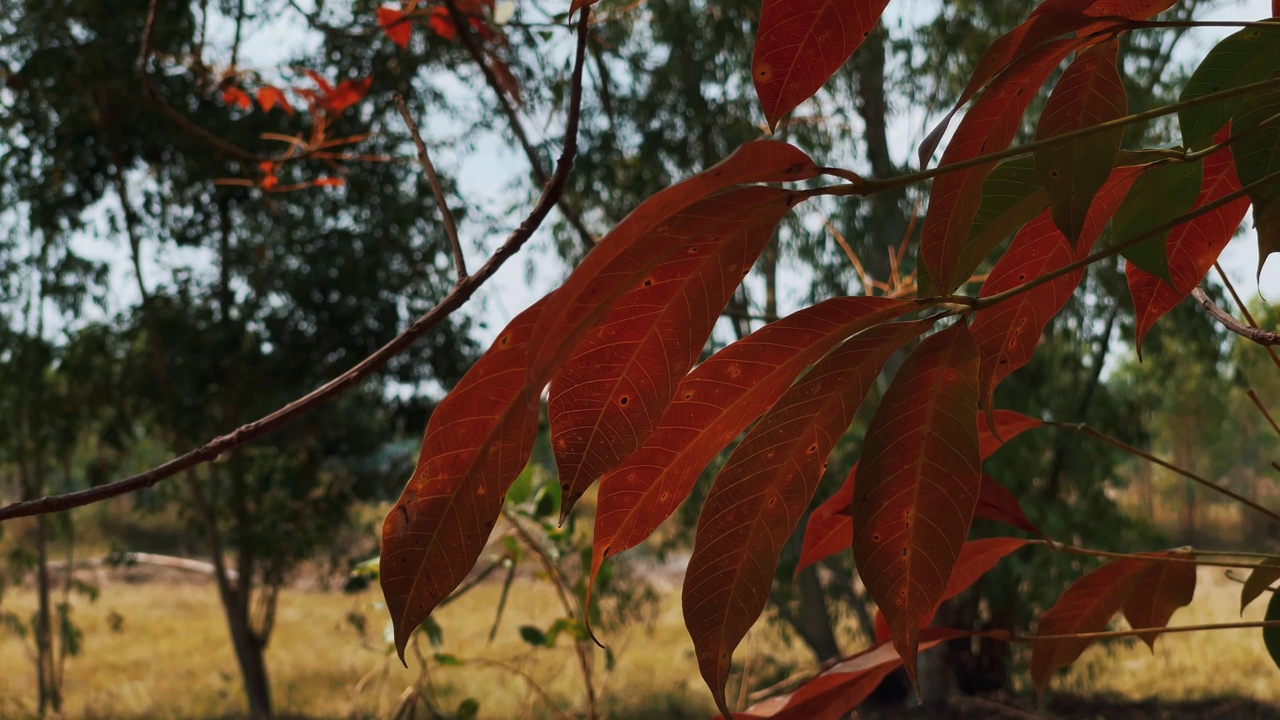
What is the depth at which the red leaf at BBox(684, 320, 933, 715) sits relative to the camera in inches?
7.2

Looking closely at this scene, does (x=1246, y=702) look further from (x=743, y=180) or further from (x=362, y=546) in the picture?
(x=743, y=180)

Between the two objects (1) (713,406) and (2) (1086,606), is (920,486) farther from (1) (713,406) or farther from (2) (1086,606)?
(2) (1086,606)

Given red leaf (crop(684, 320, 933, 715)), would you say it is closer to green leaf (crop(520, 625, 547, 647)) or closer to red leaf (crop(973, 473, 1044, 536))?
red leaf (crop(973, 473, 1044, 536))

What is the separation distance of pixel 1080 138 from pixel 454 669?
3.12m

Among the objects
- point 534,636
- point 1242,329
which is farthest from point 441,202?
point 534,636

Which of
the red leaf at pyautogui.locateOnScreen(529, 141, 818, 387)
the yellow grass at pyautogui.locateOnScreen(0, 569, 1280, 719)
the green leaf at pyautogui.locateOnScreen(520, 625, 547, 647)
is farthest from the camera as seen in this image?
the yellow grass at pyautogui.locateOnScreen(0, 569, 1280, 719)

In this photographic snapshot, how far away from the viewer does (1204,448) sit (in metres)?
4.09

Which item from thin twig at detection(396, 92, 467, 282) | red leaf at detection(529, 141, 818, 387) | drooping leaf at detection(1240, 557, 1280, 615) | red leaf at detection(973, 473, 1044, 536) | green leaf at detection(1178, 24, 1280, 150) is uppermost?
thin twig at detection(396, 92, 467, 282)

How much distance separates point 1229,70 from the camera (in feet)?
0.75

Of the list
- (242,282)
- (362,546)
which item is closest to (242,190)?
(242,282)

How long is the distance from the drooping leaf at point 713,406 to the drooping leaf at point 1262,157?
3.4 inches

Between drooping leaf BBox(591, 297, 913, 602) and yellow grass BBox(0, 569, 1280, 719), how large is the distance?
1986 millimetres

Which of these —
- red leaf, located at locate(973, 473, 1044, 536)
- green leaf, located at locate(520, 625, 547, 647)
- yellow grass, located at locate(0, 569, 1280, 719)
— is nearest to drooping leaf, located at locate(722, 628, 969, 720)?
red leaf, located at locate(973, 473, 1044, 536)

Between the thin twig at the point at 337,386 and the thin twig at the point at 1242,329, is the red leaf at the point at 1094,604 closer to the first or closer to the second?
the thin twig at the point at 1242,329
